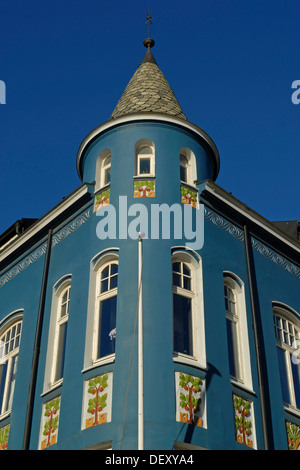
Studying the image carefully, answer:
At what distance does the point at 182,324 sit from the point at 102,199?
16.6ft

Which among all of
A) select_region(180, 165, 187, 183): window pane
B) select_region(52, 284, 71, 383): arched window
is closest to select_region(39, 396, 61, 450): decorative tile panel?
select_region(52, 284, 71, 383): arched window

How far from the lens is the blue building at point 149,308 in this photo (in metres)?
20.3

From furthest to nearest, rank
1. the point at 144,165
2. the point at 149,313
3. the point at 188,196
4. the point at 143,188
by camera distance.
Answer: the point at 144,165 → the point at 188,196 → the point at 143,188 → the point at 149,313

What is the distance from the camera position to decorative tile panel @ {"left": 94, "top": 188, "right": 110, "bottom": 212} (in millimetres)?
24562

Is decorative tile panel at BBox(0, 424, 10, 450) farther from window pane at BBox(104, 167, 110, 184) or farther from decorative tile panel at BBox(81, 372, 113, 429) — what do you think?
window pane at BBox(104, 167, 110, 184)

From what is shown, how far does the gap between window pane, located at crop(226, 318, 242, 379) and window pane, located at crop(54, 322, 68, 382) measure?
15.1 feet

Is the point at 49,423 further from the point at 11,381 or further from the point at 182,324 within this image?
the point at 182,324

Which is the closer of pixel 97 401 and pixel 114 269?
pixel 97 401

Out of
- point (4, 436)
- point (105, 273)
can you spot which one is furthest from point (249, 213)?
point (4, 436)

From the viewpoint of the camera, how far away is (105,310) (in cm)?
2242

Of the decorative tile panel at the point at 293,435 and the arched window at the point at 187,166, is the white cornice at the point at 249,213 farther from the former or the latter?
the decorative tile panel at the point at 293,435

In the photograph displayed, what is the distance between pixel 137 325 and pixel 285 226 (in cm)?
1117

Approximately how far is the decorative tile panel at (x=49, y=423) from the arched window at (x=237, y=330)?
187 inches
